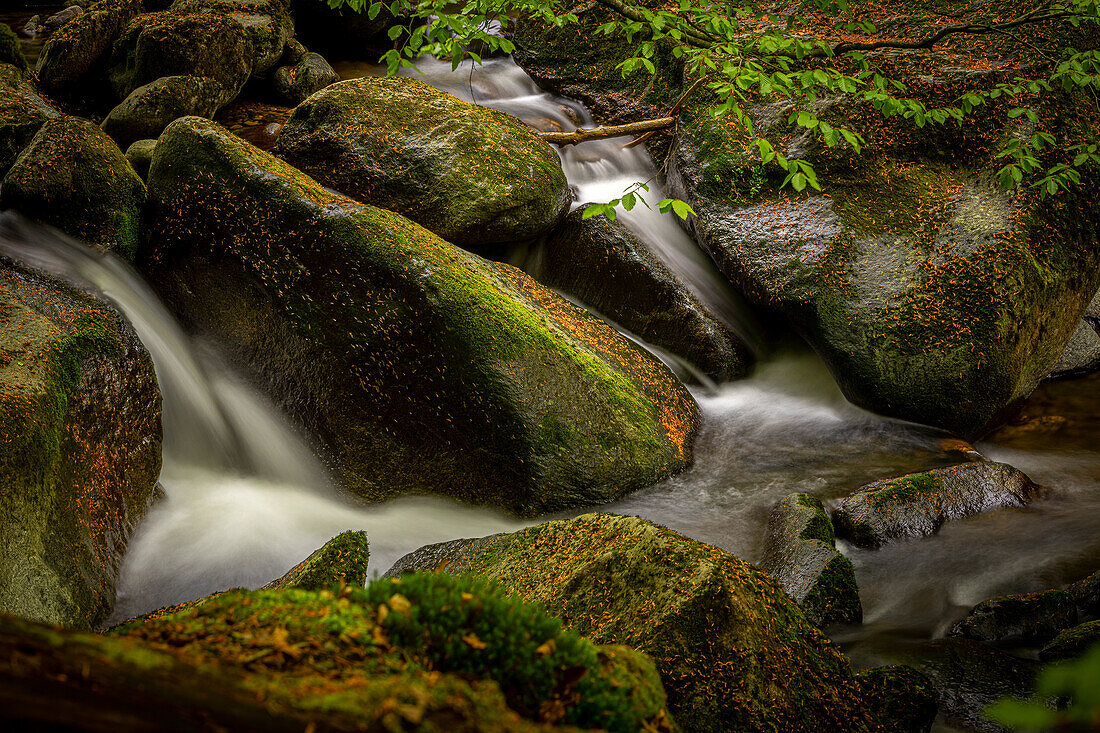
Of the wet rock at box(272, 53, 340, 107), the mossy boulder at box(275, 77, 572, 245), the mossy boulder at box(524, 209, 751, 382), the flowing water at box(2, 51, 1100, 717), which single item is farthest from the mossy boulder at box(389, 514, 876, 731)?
the wet rock at box(272, 53, 340, 107)

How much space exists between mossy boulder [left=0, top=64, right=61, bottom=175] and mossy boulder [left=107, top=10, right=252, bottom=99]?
2.07 metres

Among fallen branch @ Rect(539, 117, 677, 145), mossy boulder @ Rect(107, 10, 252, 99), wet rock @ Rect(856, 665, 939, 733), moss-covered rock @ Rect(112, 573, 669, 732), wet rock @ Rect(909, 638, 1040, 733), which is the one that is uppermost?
mossy boulder @ Rect(107, 10, 252, 99)

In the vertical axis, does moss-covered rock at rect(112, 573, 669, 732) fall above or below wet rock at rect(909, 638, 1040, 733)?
above

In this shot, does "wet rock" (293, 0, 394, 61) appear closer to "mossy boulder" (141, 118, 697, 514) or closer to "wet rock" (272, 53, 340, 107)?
"wet rock" (272, 53, 340, 107)

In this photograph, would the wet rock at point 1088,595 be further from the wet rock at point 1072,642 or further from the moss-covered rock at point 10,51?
the moss-covered rock at point 10,51

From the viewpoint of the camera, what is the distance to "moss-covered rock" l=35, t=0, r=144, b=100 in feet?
33.9

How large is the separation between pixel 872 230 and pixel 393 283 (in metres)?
5.03

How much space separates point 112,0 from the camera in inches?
433

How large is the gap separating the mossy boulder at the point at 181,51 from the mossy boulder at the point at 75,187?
13.7ft

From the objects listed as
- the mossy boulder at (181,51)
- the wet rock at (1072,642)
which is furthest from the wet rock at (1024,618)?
the mossy boulder at (181,51)

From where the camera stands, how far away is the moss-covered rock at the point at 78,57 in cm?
1034

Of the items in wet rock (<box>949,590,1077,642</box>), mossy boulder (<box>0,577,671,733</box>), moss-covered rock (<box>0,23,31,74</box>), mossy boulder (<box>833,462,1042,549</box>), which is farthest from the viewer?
moss-covered rock (<box>0,23,31,74</box>)

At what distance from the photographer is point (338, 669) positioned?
4.56 ft

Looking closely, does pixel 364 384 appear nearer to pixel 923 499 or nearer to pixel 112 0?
pixel 923 499
